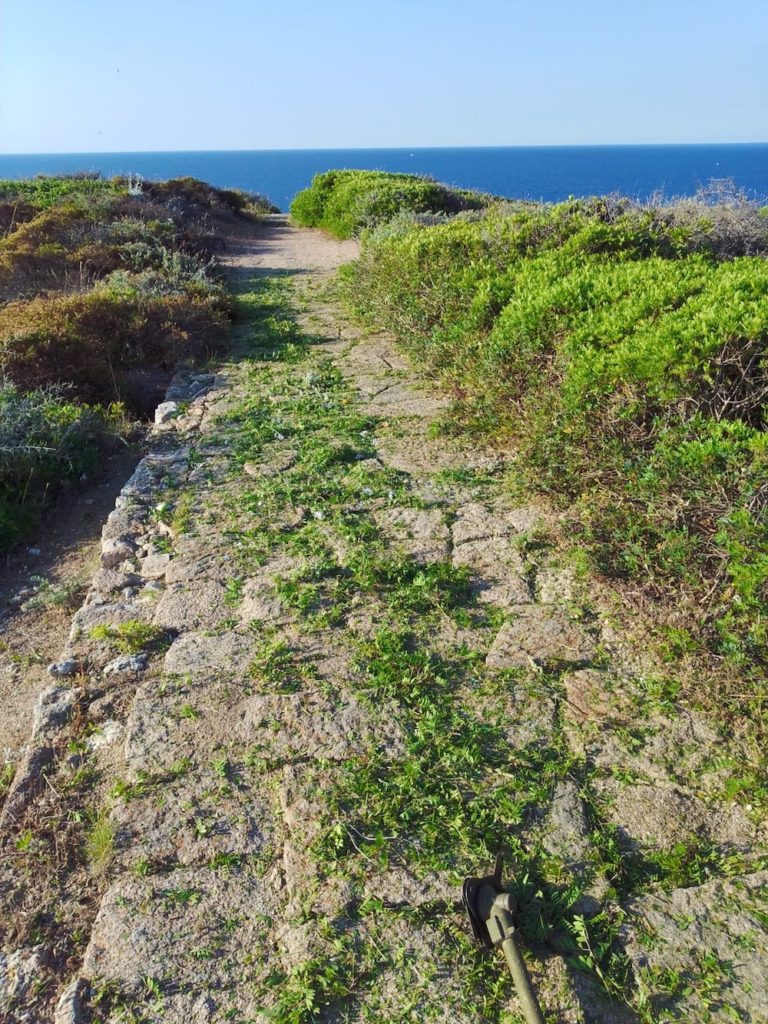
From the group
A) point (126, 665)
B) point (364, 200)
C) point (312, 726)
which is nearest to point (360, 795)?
point (312, 726)

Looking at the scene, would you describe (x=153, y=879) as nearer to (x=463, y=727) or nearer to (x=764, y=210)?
(x=463, y=727)

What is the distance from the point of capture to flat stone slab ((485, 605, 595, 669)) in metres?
2.78

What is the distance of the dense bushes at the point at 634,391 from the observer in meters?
2.54

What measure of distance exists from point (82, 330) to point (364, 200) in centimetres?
760

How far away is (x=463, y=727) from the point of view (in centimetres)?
247

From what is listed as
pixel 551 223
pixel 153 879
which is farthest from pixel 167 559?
pixel 551 223

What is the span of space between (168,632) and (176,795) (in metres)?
0.89

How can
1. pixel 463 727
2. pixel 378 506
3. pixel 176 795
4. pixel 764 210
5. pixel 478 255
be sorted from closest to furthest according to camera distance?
pixel 176 795, pixel 463 727, pixel 378 506, pixel 478 255, pixel 764 210

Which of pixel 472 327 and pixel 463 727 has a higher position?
pixel 472 327

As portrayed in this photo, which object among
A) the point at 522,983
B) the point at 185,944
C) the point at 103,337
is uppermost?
the point at 103,337

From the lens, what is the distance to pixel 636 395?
3.14 m

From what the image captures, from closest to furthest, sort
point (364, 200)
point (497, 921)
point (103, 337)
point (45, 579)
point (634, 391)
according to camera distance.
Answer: point (497, 921)
point (634, 391)
point (45, 579)
point (103, 337)
point (364, 200)

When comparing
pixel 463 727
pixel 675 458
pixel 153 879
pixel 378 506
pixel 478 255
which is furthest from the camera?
pixel 478 255

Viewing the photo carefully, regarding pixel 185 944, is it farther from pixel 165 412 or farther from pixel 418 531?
pixel 165 412
